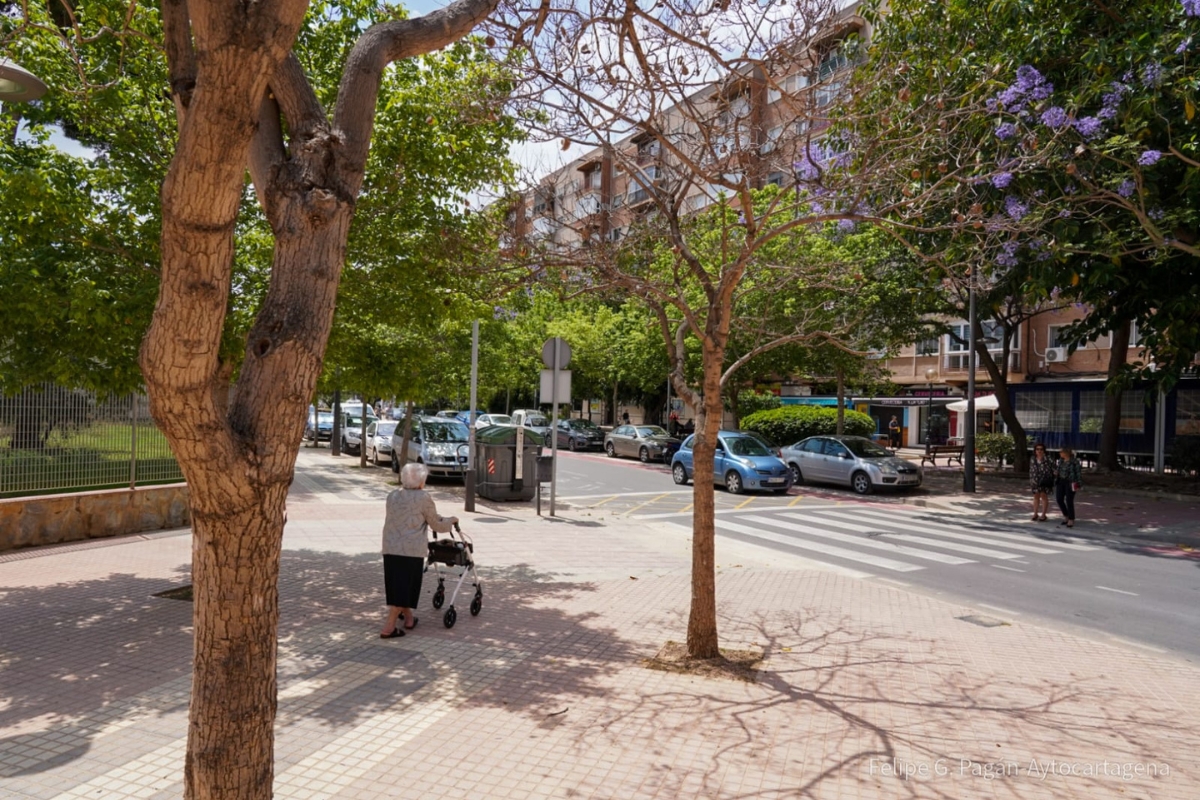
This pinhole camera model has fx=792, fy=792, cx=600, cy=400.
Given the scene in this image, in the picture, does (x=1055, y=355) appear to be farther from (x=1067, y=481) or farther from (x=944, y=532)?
(x=944, y=532)

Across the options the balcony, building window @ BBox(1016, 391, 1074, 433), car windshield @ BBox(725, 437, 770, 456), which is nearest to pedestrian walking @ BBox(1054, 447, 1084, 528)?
car windshield @ BBox(725, 437, 770, 456)

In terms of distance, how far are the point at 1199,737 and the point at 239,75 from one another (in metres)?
6.22

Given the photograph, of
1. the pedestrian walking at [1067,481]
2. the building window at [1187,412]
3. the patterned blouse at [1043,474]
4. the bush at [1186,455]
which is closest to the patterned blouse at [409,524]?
the pedestrian walking at [1067,481]

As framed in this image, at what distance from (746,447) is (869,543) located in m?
8.46

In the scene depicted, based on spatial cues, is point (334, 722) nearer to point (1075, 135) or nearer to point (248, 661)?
point (248, 661)

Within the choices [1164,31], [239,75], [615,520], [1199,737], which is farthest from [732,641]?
[1164,31]

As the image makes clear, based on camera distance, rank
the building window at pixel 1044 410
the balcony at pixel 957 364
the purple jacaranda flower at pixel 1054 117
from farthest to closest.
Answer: the balcony at pixel 957 364, the building window at pixel 1044 410, the purple jacaranda flower at pixel 1054 117

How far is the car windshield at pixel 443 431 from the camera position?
2136 centimetres

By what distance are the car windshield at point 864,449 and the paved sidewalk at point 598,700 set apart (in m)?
12.7

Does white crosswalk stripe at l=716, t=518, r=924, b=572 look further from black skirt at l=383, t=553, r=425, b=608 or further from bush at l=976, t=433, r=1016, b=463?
bush at l=976, t=433, r=1016, b=463

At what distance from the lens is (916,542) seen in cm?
1291

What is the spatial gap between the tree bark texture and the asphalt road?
7.73 metres

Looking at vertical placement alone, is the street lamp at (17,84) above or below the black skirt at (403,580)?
above

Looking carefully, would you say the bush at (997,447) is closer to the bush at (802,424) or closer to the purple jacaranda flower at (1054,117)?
the bush at (802,424)
